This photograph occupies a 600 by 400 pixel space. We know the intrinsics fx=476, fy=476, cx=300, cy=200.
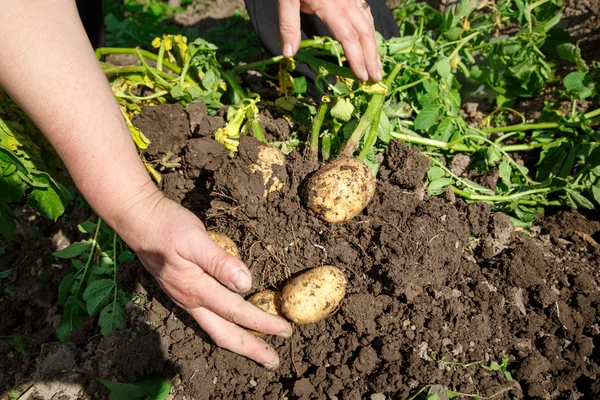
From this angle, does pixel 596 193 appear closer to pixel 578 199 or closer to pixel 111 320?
pixel 578 199

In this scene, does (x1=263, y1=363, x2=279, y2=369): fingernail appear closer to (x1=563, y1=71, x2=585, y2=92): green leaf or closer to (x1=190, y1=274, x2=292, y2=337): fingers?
(x1=190, y1=274, x2=292, y2=337): fingers

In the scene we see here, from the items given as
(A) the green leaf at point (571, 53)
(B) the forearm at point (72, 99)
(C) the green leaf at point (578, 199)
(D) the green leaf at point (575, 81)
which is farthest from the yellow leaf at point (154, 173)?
(A) the green leaf at point (571, 53)

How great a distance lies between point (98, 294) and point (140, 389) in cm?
56

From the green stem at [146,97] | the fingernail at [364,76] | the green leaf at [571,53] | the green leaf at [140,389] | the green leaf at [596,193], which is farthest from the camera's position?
the green leaf at [571,53]

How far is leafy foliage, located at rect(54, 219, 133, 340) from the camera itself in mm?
2184

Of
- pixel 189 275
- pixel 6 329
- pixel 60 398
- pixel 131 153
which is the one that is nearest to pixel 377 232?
pixel 189 275

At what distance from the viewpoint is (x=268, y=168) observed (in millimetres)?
2137

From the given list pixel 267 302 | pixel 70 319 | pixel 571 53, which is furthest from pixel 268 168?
pixel 571 53

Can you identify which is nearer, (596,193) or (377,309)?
(377,309)

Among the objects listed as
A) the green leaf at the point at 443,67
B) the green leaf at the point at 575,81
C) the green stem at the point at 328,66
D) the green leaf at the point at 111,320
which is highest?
the green stem at the point at 328,66

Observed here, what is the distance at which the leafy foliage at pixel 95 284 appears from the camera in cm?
218

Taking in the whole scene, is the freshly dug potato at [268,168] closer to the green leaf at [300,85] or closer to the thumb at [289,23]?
the thumb at [289,23]

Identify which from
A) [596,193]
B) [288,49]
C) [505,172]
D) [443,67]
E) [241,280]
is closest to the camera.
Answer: [241,280]

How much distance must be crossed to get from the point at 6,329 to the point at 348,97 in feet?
7.06
